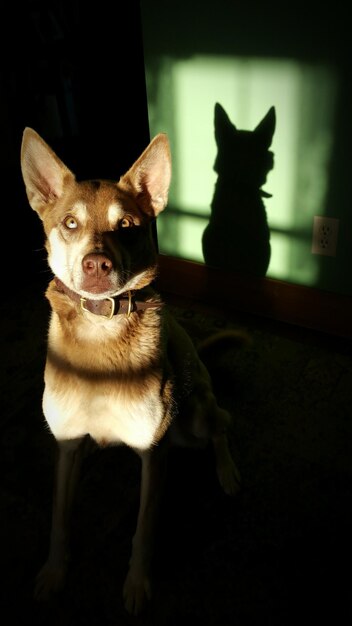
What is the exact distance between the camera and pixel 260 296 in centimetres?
273

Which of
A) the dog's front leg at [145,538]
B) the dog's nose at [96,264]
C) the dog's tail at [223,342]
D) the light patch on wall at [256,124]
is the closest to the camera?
the dog's nose at [96,264]

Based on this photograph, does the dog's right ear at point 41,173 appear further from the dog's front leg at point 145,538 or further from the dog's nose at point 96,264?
the dog's front leg at point 145,538

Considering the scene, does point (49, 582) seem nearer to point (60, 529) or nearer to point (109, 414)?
point (60, 529)

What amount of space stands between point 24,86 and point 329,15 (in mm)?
2441

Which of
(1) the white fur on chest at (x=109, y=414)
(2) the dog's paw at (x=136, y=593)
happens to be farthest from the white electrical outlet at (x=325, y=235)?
(2) the dog's paw at (x=136, y=593)

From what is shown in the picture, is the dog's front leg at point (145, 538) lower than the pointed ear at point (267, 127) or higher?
lower

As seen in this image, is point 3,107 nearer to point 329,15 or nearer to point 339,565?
point 329,15

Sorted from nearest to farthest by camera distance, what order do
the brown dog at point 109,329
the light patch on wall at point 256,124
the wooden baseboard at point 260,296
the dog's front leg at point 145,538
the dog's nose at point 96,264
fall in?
the dog's nose at point 96,264, the brown dog at point 109,329, the dog's front leg at point 145,538, the light patch on wall at point 256,124, the wooden baseboard at point 260,296

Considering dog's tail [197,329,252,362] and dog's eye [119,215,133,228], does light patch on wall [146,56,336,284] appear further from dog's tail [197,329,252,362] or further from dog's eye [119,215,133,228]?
dog's eye [119,215,133,228]

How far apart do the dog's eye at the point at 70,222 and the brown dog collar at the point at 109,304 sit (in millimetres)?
161

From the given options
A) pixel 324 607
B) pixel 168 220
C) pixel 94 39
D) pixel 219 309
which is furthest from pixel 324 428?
pixel 94 39

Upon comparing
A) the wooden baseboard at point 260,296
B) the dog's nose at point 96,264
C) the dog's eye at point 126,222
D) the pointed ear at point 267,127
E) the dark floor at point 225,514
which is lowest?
the dark floor at point 225,514

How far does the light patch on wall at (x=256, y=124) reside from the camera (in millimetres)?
2170

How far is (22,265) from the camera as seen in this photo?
3309mm
